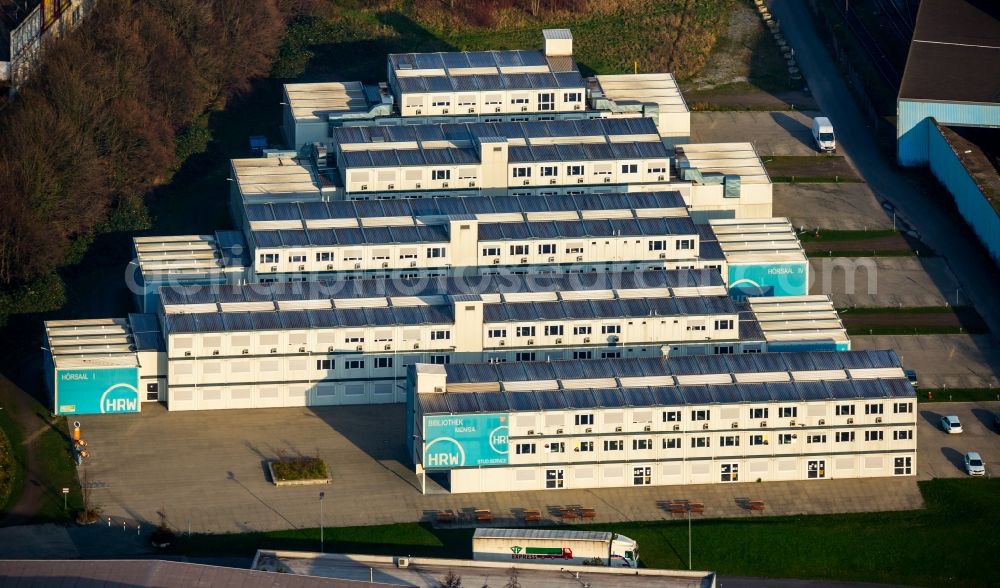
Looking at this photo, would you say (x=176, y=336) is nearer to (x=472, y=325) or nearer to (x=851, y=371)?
(x=472, y=325)

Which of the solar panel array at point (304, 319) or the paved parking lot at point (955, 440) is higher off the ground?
the solar panel array at point (304, 319)

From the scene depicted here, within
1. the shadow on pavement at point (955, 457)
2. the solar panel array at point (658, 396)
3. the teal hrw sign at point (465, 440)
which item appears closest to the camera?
the teal hrw sign at point (465, 440)

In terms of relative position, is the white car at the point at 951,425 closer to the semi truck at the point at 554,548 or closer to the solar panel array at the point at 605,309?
the solar panel array at the point at 605,309

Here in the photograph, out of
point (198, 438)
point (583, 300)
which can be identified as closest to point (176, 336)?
point (198, 438)

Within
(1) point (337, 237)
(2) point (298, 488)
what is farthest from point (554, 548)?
(1) point (337, 237)

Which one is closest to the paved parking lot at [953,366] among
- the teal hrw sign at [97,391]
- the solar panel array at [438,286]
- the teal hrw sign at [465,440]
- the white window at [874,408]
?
the white window at [874,408]

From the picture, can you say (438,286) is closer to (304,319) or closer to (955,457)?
(304,319)

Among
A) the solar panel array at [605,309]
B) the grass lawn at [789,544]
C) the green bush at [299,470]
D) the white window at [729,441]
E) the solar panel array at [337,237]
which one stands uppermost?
the solar panel array at [337,237]
